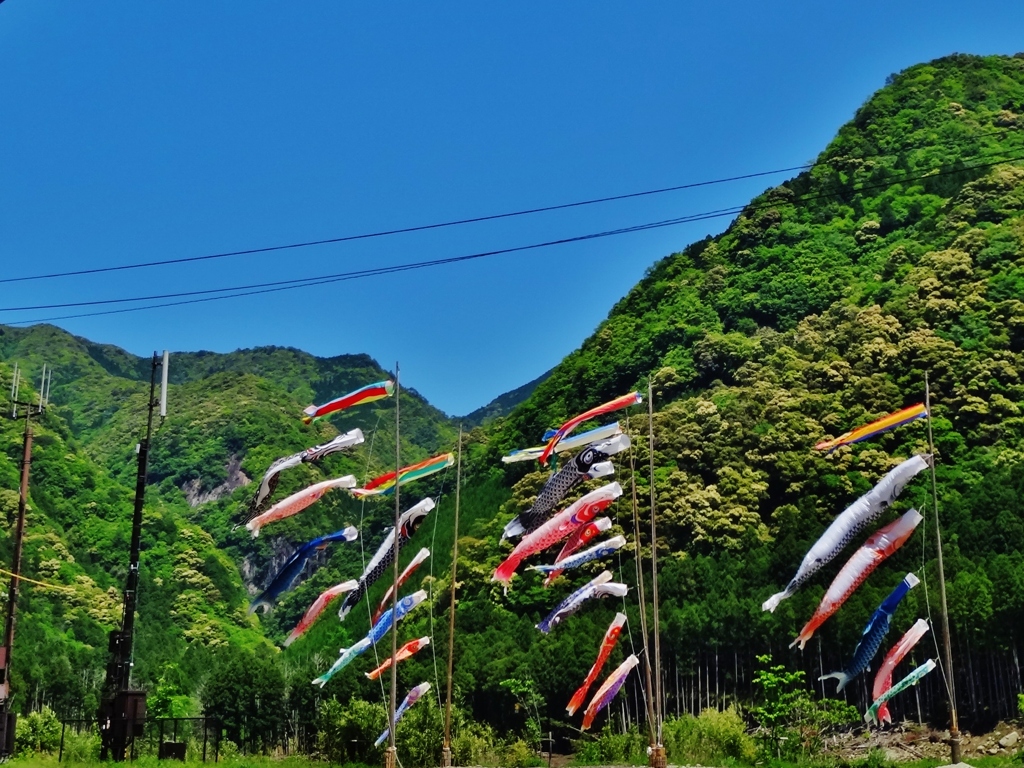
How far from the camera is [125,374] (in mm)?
190750

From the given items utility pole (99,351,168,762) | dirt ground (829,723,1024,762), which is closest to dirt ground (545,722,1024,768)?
dirt ground (829,723,1024,762)

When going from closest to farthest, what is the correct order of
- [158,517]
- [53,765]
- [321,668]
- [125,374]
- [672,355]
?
1. [53,765]
2. [321,668]
3. [672,355]
4. [158,517]
5. [125,374]

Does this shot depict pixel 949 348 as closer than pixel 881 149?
Yes

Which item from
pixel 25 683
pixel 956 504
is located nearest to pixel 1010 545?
pixel 956 504

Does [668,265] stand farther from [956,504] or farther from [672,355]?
[956,504]

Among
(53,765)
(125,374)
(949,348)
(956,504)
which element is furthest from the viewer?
(125,374)

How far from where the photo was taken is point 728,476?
57344mm

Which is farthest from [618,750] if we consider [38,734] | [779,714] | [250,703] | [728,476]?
[728,476]

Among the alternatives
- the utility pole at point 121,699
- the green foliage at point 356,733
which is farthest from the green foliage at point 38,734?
the utility pole at point 121,699

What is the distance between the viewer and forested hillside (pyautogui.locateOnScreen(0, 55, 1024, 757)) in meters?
45.6

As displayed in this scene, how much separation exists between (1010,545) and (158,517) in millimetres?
69504

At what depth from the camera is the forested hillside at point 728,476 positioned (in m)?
45.6

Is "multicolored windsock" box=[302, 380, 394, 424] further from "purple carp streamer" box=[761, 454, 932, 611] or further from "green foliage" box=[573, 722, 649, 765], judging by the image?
"green foliage" box=[573, 722, 649, 765]

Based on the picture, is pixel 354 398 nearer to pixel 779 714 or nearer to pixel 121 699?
pixel 121 699
